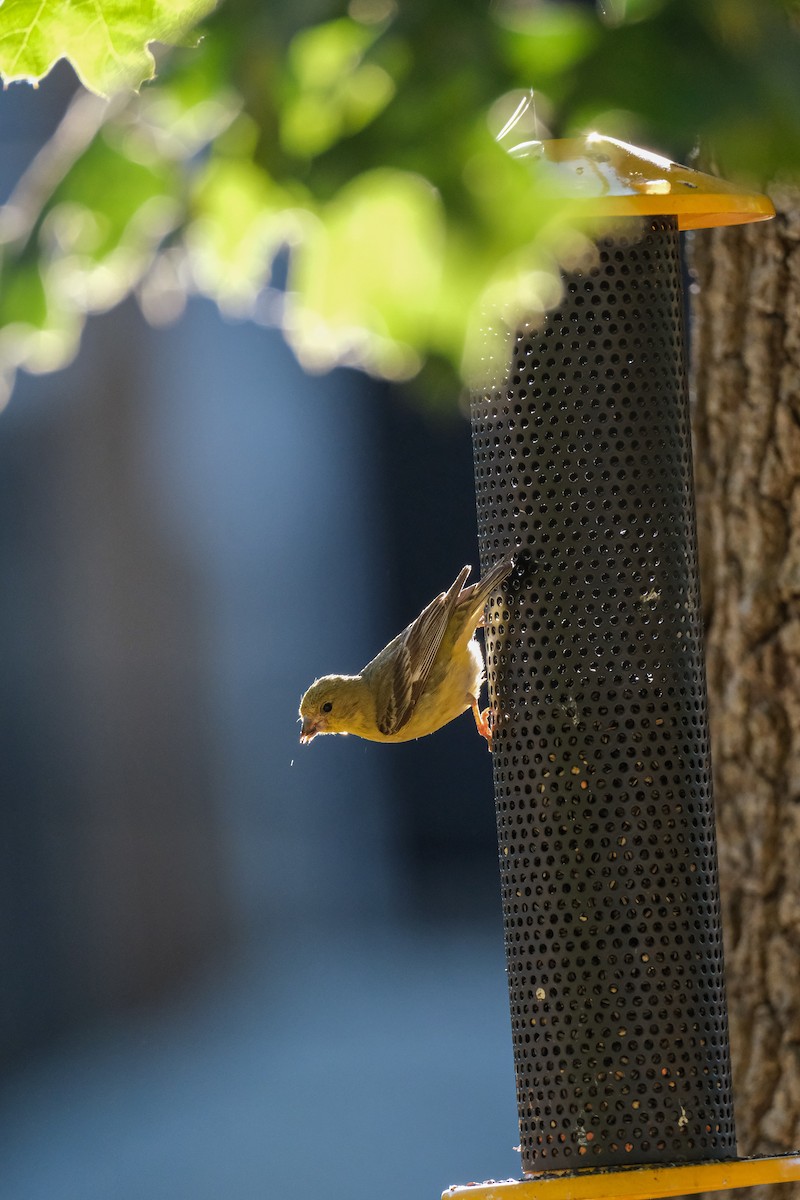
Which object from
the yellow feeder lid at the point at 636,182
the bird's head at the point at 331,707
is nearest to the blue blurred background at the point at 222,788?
the bird's head at the point at 331,707

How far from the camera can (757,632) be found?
6.04m

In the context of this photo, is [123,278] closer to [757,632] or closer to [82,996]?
[757,632]

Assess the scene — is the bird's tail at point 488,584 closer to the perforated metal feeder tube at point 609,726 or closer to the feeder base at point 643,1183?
the perforated metal feeder tube at point 609,726

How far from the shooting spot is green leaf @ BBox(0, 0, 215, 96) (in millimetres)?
2338

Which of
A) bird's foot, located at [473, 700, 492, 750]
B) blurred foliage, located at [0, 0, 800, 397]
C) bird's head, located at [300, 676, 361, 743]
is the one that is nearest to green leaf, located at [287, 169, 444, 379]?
blurred foliage, located at [0, 0, 800, 397]

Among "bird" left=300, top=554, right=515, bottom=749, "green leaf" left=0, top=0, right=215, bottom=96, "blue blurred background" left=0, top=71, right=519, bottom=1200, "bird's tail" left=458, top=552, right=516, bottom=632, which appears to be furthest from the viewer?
"blue blurred background" left=0, top=71, right=519, bottom=1200

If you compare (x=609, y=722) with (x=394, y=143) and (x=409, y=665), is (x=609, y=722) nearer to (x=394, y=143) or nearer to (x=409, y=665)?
(x=409, y=665)

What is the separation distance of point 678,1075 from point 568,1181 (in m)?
0.49

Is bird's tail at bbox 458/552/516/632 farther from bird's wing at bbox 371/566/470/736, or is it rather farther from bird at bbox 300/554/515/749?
bird's wing at bbox 371/566/470/736

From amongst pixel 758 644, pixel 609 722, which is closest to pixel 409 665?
pixel 609 722

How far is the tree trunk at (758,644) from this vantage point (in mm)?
5930

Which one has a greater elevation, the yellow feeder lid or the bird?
the yellow feeder lid

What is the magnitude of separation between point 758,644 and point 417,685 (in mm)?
1182

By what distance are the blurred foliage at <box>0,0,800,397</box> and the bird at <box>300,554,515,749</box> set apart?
287cm
